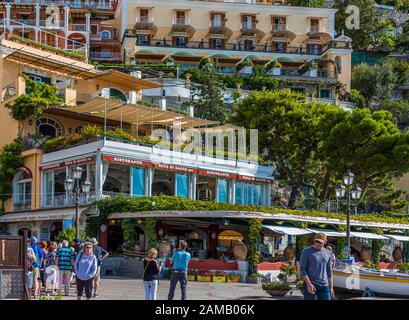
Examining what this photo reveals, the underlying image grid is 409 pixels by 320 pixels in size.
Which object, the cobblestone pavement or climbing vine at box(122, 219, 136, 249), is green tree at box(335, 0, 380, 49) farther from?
the cobblestone pavement

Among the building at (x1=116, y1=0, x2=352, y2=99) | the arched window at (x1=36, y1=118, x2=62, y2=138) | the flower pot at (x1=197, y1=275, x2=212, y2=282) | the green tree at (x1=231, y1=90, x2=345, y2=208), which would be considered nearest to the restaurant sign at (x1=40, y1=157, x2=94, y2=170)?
the arched window at (x1=36, y1=118, x2=62, y2=138)

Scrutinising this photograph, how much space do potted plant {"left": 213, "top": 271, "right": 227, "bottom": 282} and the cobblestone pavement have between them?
3.26 ft

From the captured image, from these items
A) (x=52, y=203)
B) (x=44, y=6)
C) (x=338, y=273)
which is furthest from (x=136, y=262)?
(x=44, y=6)

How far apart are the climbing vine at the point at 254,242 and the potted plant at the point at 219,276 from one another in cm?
141

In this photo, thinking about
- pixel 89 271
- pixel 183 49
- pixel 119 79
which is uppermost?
pixel 183 49

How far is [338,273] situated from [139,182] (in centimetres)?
1824

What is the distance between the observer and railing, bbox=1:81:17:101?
47.0m

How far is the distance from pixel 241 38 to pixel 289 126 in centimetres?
3674

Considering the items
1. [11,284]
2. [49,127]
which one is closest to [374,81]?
[49,127]

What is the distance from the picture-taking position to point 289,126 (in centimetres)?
4891

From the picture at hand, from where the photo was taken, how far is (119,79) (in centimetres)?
5178

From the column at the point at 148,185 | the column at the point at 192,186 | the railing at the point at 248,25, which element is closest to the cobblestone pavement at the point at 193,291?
the column at the point at 148,185

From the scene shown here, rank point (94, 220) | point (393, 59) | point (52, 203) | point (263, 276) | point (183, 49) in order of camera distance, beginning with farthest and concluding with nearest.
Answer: point (393, 59), point (183, 49), point (52, 203), point (94, 220), point (263, 276)

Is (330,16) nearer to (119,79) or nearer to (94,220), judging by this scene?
(119,79)
